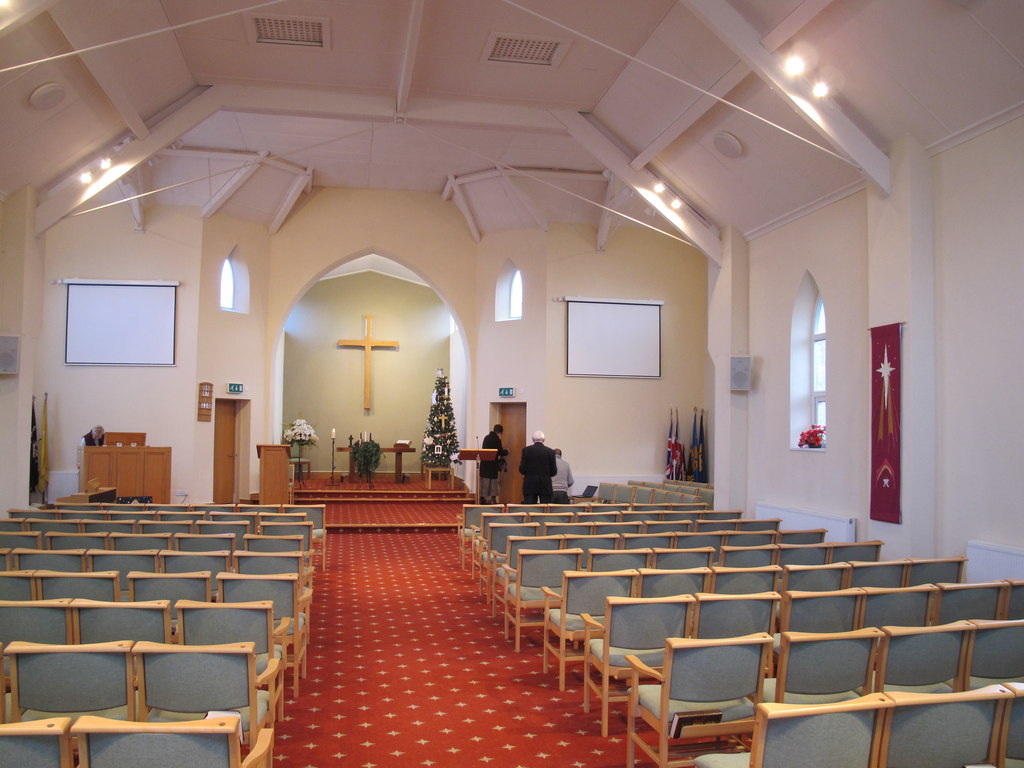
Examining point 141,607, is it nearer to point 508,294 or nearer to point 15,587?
point 15,587

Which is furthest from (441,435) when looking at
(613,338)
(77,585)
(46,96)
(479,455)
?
(77,585)

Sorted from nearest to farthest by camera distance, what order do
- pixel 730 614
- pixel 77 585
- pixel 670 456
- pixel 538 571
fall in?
pixel 730 614 < pixel 77 585 < pixel 538 571 < pixel 670 456

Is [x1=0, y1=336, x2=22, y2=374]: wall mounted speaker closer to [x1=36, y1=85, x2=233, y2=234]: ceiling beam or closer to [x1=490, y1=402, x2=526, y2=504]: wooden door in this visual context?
[x1=36, y1=85, x2=233, y2=234]: ceiling beam

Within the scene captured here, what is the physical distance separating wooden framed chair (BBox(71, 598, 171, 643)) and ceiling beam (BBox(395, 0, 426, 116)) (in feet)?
20.4

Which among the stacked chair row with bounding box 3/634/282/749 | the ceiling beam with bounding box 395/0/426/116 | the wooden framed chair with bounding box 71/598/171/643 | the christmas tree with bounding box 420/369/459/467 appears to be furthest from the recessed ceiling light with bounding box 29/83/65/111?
the christmas tree with bounding box 420/369/459/467

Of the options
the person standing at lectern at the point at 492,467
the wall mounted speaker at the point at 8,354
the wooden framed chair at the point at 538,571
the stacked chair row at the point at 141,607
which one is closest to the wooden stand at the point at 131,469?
the wall mounted speaker at the point at 8,354

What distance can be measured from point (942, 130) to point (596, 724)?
19.3 feet

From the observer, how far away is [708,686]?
3.33 metres

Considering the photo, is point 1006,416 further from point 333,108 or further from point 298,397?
point 298,397

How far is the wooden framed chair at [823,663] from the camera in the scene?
10.7 feet

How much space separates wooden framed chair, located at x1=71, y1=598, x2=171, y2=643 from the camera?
12.1ft

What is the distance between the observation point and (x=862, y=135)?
24.6 feet

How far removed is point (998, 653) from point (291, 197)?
1430cm

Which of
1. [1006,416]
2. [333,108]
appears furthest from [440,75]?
[1006,416]
